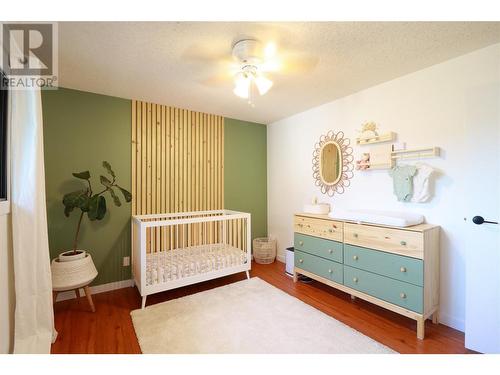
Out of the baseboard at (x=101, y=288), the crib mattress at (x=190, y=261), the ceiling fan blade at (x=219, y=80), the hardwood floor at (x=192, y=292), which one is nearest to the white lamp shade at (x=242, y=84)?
the ceiling fan blade at (x=219, y=80)

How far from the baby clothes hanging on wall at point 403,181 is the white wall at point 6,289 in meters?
3.05

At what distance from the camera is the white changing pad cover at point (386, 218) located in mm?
1934

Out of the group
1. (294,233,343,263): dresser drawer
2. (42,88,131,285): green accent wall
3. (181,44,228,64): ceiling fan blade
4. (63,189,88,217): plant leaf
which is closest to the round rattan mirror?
(294,233,343,263): dresser drawer

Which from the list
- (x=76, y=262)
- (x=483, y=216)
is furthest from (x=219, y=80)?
(x=483, y=216)

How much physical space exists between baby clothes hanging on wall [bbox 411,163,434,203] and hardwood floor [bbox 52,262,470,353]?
110 centimetres

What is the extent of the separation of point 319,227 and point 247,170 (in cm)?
161

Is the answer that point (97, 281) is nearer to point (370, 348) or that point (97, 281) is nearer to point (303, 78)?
point (370, 348)

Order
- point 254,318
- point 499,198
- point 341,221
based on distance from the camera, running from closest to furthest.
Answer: point 499,198 < point 254,318 < point 341,221

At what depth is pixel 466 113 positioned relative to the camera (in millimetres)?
1701

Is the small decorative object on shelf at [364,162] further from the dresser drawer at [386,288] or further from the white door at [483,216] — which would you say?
the dresser drawer at [386,288]

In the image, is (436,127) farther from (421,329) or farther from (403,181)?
(421,329)

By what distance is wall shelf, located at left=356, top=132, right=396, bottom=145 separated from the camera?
2275 mm

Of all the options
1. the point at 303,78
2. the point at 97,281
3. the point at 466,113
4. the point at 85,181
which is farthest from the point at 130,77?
the point at 466,113

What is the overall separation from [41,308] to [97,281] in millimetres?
1025
